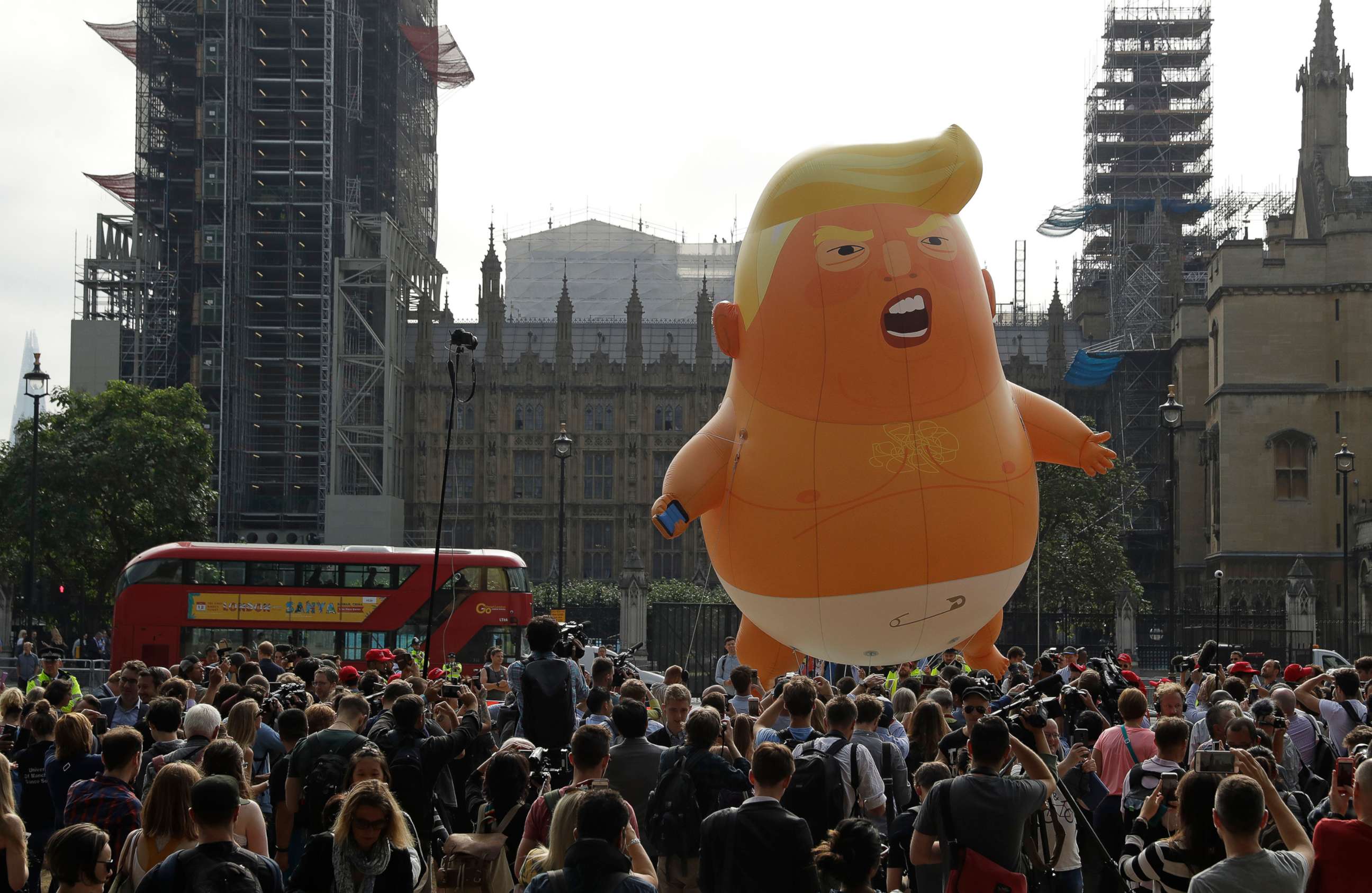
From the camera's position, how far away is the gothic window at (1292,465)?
43.7 metres

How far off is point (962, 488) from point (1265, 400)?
36384mm

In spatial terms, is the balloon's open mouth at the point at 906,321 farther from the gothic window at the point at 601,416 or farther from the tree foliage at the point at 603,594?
the gothic window at the point at 601,416

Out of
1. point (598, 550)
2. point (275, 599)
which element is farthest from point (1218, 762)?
point (598, 550)

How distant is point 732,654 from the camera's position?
17359mm

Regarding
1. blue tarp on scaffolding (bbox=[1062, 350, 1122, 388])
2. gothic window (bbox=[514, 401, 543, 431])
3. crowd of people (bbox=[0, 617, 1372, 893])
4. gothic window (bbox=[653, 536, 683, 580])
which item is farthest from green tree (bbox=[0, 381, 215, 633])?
blue tarp on scaffolding (bbox=[1062, 350, 1122, 388])

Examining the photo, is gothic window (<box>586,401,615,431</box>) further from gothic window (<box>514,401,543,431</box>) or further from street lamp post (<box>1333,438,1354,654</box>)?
street lamp post (<box>1333,438,1354,654</box>)

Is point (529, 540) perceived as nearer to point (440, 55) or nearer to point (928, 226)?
point (440, 55)

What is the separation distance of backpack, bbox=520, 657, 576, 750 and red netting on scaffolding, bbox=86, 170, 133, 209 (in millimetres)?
55953

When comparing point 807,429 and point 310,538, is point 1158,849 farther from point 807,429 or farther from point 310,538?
point 310,538

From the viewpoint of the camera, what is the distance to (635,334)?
5903 cm

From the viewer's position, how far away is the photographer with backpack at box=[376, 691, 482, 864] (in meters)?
6.91

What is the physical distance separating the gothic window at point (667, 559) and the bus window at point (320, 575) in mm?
31534

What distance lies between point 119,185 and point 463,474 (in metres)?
18.1

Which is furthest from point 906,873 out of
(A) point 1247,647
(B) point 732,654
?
(A) point 1247,647
